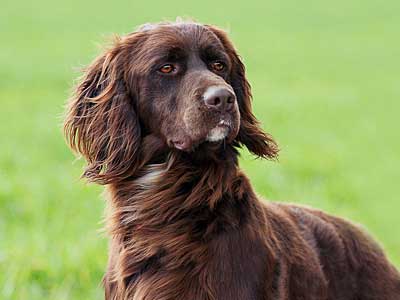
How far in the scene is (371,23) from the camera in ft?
114

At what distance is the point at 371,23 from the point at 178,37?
30967 mm

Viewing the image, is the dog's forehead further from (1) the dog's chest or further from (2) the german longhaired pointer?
(1) the dog's chest

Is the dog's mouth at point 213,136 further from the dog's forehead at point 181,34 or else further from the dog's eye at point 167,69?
the dog's forehead at point 181,34

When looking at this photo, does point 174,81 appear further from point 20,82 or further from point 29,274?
point 20,82

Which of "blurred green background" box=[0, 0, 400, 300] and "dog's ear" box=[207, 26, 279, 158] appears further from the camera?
"blurred green background" box=[0, 0, 400, 300]

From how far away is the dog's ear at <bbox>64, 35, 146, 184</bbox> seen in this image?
4918 millimetres

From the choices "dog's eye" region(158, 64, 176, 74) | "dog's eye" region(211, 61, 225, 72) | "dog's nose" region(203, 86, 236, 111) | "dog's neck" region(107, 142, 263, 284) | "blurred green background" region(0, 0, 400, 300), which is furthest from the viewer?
"blurred green background" region(0, 0, 400, 300)

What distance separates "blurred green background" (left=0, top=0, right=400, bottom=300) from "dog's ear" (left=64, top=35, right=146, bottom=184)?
329mm

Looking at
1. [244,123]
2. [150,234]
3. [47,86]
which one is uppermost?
[244,123]

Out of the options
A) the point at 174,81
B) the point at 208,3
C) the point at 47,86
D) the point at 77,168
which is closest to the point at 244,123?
the point at 174,81

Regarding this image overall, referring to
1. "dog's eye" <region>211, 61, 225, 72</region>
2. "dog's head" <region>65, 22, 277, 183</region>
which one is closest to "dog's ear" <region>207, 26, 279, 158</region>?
"dog's head" <region>65, 22, 277, 183</region>

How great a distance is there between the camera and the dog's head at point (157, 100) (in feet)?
15.2

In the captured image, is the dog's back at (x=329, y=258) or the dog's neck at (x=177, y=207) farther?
the dog's back at (x=329, y=258)

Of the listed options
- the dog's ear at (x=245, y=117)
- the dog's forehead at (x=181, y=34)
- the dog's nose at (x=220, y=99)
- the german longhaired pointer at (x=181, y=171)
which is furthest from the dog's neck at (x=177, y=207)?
the dog's forehead at (x=181, y=34)
